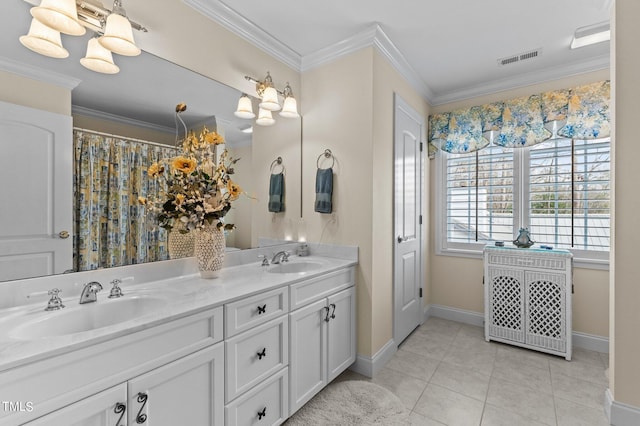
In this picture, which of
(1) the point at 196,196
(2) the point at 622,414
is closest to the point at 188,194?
(1) the point at 196,196

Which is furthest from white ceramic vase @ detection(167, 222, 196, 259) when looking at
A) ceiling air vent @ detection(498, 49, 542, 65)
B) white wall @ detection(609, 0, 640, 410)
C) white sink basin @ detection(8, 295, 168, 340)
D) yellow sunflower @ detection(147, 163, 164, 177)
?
ceiling air vent @ detection(498, 49, 542, 65)

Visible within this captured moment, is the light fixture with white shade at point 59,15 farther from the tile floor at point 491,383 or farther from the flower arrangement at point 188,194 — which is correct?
the tile floor at point 491,383

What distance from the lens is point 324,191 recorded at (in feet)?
8.01

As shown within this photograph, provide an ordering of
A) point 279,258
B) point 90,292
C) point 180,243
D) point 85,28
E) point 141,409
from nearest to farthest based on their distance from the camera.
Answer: point 141,409, point 90,292, point 85,28, point 180,243, point 279,258

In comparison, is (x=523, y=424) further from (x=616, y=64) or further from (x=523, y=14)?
(x=523, y=14)

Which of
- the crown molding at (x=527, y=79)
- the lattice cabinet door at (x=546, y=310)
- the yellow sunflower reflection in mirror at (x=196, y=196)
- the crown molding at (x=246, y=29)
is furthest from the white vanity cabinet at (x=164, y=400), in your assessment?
the crown molding at (x=527, y=79)

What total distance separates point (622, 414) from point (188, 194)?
9.33 ft

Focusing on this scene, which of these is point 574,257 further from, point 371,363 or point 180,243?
point 180,243

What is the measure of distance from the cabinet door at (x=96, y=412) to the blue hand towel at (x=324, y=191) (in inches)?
66.6

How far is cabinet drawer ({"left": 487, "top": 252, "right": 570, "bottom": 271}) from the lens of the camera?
2597mm

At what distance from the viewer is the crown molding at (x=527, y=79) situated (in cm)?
268

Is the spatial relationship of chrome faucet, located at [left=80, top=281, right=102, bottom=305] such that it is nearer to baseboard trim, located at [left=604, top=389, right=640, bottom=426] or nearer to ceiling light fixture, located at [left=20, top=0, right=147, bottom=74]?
ceiling light fixture, located at [left=20, top=0, right=147, bottom=74]

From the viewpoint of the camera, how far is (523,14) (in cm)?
209

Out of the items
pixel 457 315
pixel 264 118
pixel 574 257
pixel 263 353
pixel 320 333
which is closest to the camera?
pixel 263 353
